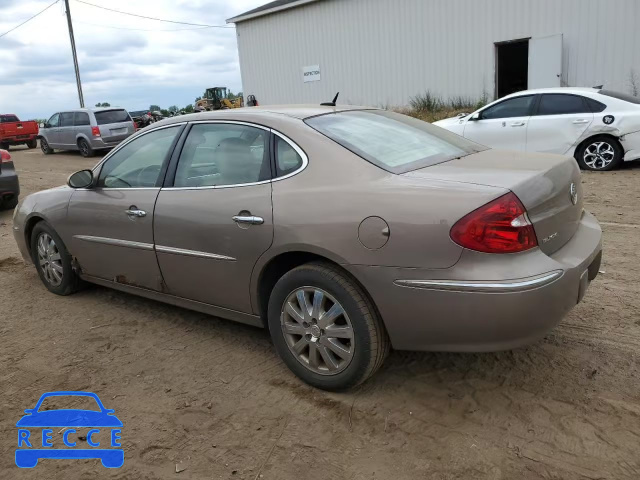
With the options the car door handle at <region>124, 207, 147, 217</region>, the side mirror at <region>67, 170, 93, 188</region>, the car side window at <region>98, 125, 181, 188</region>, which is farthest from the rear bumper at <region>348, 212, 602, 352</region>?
the side mirror at <region>67, 170, 93, 188</region>

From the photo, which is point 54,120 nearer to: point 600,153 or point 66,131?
point 66,131

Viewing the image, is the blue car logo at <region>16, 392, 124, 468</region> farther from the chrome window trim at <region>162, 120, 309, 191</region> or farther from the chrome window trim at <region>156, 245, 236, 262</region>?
the chrome window trim at <region>162, 120, 309, 191</region>

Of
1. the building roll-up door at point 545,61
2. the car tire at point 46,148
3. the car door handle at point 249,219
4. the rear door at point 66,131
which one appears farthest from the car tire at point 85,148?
the car door handle at point 249,219

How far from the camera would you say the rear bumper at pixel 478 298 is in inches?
98.3

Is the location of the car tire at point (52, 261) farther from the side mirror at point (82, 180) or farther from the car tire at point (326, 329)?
the car tire at point (326, 329)

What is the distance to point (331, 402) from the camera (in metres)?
3.01

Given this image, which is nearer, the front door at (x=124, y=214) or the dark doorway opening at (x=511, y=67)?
the front door at (x=124, y=214)

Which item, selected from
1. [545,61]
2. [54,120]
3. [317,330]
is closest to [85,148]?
[54,120]

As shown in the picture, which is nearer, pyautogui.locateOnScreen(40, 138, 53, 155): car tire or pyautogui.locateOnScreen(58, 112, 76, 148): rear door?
pyautogui.locateOnScreen(58, 112, 76, 148): rear door

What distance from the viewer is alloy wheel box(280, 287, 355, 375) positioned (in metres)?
2.93

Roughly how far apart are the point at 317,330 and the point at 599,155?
7.90m

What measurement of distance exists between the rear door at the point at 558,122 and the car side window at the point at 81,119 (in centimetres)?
1433

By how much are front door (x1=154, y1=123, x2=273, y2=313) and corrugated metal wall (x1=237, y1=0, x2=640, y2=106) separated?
1458 centimetres

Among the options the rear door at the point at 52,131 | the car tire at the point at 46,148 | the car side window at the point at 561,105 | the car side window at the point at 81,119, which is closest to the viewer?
the car side window at the point at 561,105
